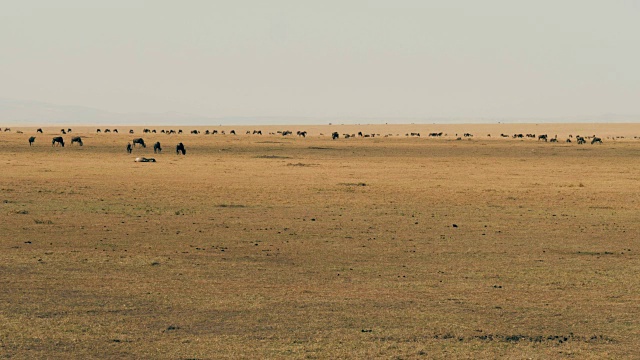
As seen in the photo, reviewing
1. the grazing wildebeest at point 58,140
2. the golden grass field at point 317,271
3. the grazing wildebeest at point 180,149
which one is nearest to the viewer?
the golden grass field at point 317,271

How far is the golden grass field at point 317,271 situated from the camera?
A: 10766 mm

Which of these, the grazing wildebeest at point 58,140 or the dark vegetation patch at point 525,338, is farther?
the grazing wildebeest at point 58,140

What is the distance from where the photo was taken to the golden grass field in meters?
10.8

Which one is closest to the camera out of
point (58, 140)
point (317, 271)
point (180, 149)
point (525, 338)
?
point (525, 338)

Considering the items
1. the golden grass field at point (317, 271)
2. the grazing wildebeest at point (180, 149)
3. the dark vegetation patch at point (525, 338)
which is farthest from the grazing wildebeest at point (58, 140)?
the dark vegetation patch at point (525, 338)

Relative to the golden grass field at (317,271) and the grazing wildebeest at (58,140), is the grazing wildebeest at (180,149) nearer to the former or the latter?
the grazing wildebeest at (58,140)

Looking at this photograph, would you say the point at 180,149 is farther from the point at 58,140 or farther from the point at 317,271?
the point at 317,271

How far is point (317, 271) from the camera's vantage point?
15805 mm

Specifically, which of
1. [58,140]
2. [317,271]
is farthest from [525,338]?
[58,140]

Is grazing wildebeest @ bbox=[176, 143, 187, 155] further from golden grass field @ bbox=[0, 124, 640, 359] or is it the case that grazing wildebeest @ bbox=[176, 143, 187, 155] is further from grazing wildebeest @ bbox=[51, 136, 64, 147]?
golden grass field @ bbox=[0, 124, 640, 359]

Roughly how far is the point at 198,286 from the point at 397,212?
1291 cm

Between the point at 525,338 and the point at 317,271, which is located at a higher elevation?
the point at 525,338

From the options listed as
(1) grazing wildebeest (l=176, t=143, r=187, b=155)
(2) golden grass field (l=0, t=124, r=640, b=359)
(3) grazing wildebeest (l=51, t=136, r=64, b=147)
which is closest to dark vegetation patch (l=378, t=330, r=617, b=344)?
(2) golden grass field (l=0, t=124, r=640, b=359)

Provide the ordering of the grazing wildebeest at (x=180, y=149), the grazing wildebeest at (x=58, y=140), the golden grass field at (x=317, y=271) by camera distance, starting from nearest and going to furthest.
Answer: the golden grass field at (x=317, y=271) < the grazing wildebeest at (x=180, y=149) < the grazing wildebeest at (x=58, y=140)
